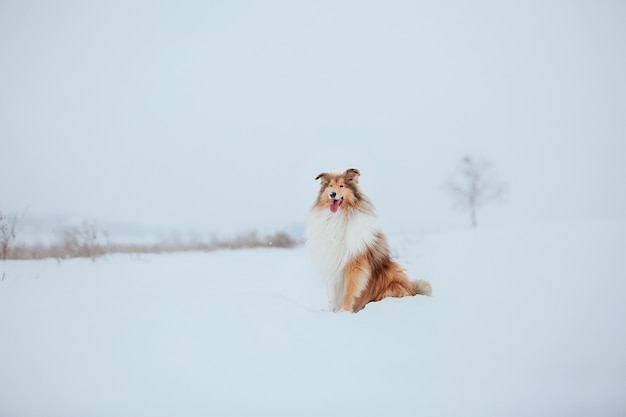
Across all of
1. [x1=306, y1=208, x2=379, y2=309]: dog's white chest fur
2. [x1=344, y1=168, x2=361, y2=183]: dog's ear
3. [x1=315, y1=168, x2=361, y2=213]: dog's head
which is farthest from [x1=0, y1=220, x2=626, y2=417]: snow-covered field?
[x1=344, y1=168, x2=361, y2=183]: dog's ear

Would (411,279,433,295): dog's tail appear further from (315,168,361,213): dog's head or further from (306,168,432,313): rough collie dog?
(315,168,361,213): dog's head

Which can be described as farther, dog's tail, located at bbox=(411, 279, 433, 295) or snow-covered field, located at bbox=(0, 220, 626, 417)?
dog's tail, located at bbox=(411, 279, 433, 295)

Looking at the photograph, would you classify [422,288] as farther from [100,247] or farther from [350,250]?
[100,247]

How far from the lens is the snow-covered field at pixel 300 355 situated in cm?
284

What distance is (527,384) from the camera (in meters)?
2.98

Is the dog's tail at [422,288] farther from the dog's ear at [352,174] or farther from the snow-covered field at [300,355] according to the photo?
the dog's ear at [352,174]

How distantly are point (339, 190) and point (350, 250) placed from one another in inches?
23.5

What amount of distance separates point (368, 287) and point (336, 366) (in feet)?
3.89

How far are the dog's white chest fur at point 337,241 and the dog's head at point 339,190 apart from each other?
0.09m

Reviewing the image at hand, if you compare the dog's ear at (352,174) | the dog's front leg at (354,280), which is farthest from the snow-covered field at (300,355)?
the dog's ear at (352,174)

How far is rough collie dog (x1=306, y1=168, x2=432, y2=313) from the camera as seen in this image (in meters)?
4.13

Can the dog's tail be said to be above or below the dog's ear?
below

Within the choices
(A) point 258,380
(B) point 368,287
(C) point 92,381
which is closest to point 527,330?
(B) point 368,287

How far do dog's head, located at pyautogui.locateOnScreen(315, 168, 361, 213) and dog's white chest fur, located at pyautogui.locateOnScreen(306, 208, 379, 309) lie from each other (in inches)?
3.4
